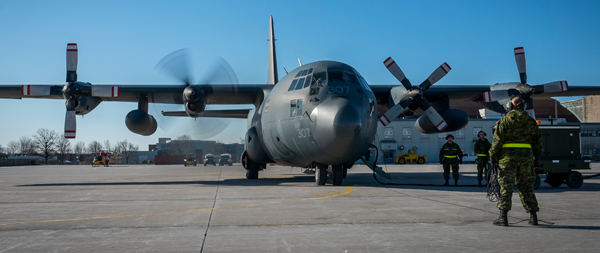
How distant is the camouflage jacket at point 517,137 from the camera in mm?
6055

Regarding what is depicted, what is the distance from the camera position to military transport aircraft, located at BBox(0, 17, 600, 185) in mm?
11711

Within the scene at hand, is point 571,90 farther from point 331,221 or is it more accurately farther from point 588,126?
point 588,126

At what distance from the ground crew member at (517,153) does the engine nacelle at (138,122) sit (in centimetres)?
1456

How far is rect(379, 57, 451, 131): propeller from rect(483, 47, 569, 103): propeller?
7.51 ft

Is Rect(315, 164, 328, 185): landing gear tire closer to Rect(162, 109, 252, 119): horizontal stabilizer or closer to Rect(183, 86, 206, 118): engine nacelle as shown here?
Rect(183, 86, 206, 118): engine nacelle

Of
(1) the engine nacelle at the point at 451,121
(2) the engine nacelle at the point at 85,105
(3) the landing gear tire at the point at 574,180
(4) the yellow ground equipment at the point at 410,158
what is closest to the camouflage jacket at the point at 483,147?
(3) the landing gear tire at the point at 574,180

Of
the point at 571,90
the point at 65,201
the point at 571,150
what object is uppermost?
the point at 571,90

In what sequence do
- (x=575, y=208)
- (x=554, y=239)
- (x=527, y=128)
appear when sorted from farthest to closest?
1. (x=575, y=208)
2. (x=527, y=128)
3. (x=554, y=239)

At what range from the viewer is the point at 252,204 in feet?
28.0

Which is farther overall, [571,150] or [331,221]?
[571,150]

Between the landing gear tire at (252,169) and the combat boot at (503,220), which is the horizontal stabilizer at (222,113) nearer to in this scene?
the landing gear tire at (252,169)

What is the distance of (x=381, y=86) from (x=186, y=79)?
8.52m

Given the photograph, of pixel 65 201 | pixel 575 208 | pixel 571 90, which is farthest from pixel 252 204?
pixel 571 90

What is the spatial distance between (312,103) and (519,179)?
22.8 feet
